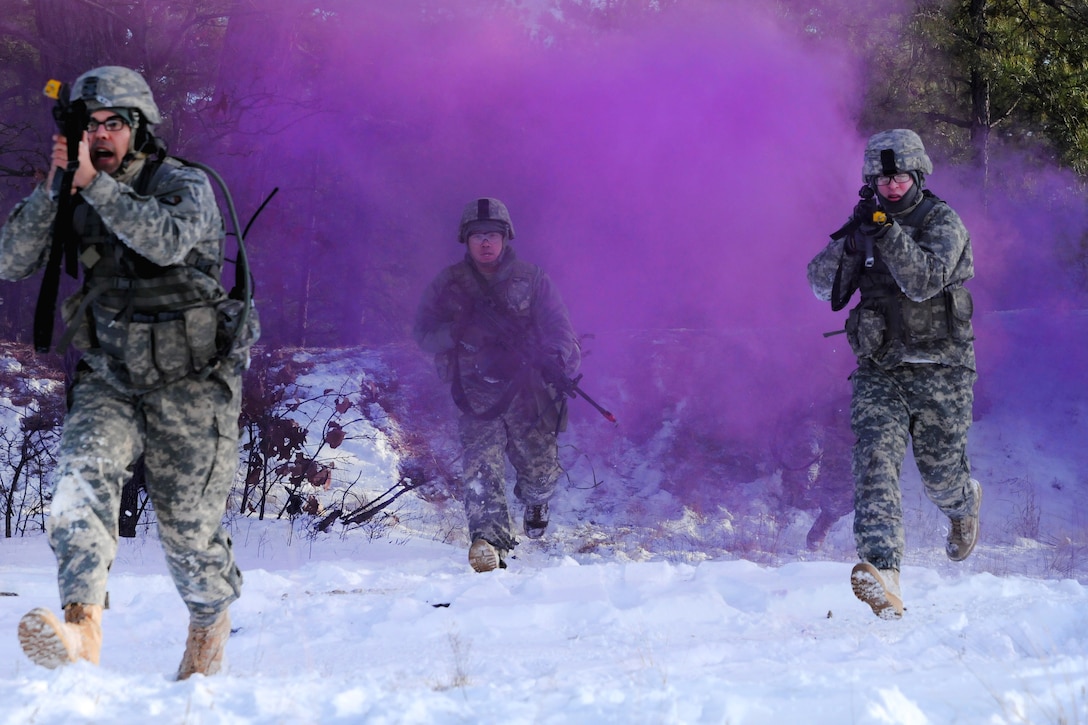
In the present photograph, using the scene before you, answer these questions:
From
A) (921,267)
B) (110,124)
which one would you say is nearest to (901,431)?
(921,267)

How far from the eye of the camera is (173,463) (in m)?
2.97

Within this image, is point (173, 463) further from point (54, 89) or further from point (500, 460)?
point (500, 460)

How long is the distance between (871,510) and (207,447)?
262cm

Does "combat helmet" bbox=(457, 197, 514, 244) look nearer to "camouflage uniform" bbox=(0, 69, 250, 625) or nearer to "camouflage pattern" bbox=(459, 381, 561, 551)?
"camouflage pattern" bbox=(459, 381, 561, 551)

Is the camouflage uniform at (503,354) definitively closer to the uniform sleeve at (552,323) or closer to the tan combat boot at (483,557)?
the uniform sleeve at (552,323)

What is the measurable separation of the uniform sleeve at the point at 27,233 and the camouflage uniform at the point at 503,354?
11.1 ft

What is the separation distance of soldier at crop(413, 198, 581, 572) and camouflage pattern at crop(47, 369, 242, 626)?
303 centimetres

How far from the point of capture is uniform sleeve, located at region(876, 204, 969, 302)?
13.5ft

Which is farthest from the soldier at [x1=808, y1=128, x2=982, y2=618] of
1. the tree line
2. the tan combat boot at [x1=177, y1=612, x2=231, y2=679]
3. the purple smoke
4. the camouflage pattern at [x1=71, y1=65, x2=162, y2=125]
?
the purple smoke

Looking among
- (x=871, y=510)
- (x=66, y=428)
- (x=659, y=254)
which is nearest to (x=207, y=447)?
(x=66, y=428)

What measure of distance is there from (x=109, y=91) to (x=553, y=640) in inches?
92.5

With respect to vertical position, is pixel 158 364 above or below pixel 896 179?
below

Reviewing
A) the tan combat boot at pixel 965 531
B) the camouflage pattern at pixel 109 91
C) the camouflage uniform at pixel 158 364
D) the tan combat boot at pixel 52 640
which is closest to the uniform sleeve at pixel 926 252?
the tan combat boot at pixel 965 531

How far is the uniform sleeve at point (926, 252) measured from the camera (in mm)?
4117
